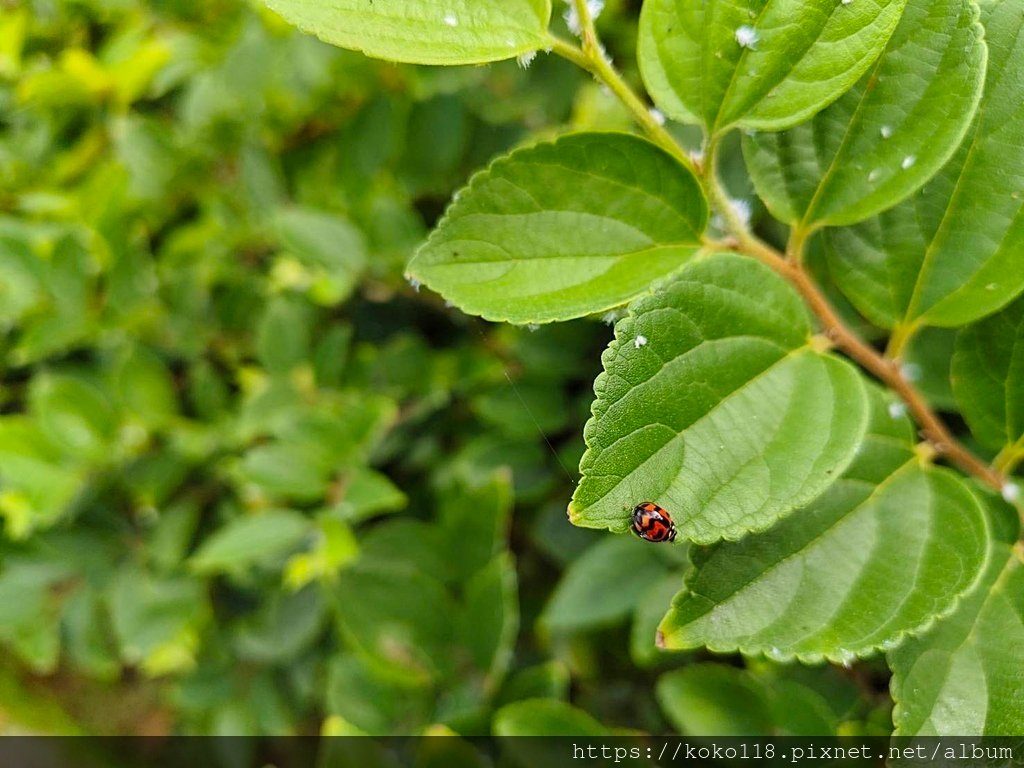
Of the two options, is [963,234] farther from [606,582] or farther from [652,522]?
[606,582]

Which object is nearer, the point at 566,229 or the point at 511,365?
the point at 566,229

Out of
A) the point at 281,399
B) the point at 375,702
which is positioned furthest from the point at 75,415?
the point at 375,702

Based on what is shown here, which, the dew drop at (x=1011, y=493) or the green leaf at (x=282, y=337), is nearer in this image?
the dew drop at (x=1011, y=493)

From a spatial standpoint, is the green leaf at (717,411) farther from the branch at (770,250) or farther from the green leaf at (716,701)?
the green leaf at (716,701)

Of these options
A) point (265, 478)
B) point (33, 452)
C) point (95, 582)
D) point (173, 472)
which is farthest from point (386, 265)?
point (95, 582)

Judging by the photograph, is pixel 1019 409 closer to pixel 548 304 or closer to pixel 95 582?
pixel 548 304

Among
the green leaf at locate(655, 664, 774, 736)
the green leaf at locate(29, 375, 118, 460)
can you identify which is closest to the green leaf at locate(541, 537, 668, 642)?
the green leaf at locate(655, 664, 774, 736)

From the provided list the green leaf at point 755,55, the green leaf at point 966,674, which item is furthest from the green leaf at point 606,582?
the green leaf at point 755,55

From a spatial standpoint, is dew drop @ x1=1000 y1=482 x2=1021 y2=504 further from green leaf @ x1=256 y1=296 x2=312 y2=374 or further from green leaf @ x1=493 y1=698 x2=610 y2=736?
green leaf @ x1=256 y1=296 x2=312 y2=374

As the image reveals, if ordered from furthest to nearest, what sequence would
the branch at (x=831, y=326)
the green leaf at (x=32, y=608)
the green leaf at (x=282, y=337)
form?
the green leaf at (x=32, y=608)
the green leaf at (x=282, y=337)
the branch at (x=831, y=326)
